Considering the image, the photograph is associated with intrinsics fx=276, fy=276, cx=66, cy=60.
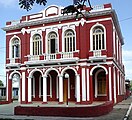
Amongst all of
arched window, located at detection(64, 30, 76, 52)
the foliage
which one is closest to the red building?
arched window, located at detection(64, 30, 76, 52)

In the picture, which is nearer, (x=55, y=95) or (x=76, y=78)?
(x=76, y=78)

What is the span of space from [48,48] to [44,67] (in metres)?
2.11

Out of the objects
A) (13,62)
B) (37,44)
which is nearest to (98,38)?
(37,44)

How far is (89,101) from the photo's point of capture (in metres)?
26.6

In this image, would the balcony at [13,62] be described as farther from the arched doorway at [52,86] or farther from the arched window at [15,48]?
the arched doorway at [52,86]

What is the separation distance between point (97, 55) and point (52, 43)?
5.55 metres

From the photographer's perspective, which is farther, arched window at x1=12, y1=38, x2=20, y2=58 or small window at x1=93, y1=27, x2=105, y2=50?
arched window at x1=12, y1=38, x2=20, y2=58

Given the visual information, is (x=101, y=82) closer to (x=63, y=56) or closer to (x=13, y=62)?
(x=63, y=56)

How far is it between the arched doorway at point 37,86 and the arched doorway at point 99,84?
20.8 feet

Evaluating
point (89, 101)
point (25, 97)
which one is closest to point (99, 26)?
point (89, 101)

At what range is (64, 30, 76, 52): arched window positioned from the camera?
28.3 m

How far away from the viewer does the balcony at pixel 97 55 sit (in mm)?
26270

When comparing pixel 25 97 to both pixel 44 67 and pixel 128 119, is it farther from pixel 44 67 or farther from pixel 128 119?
pixel 128 119

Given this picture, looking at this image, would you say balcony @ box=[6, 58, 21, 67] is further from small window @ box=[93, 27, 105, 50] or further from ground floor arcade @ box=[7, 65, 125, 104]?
small window @ box=[93, 27, 105, 50]
